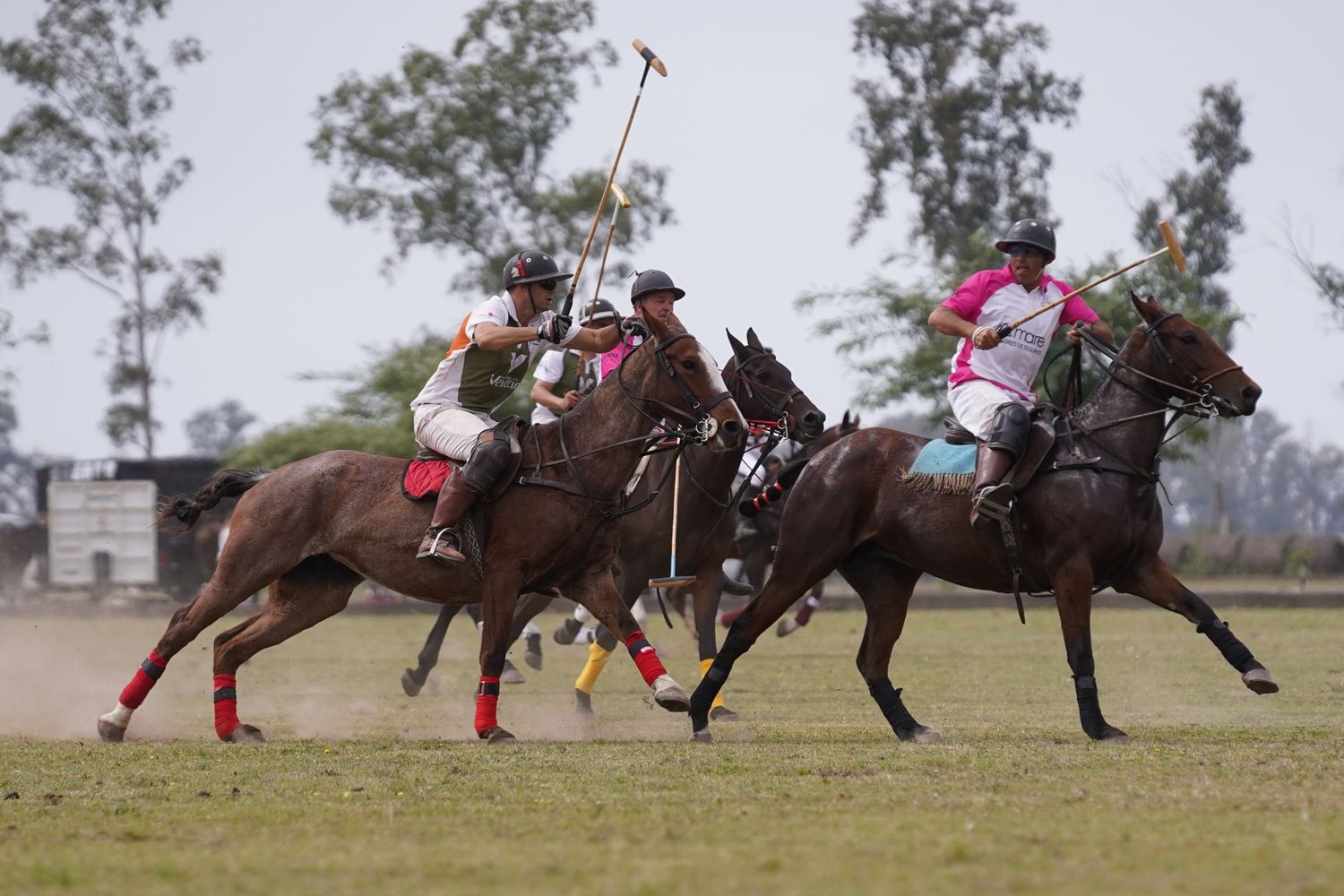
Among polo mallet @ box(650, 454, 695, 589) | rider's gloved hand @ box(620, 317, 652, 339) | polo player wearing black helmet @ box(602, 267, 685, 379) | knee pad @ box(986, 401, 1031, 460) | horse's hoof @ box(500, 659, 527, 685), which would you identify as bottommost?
horse's hoof @ box(500, 659, 527, 685)

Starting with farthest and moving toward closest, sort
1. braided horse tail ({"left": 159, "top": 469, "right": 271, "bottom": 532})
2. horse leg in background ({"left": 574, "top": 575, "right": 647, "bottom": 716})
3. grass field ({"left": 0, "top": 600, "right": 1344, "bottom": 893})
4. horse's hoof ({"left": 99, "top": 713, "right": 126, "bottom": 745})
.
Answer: horse leg in background ({"left": 574, "top": 575, "right": 647, "bottom": 716}), braided horse tail ({"left": 159, "top": 469, "right": 271, "bottom": 532}), horse's hoof ({"left": 99, "top": 713, "right": 126, "bottom": 745}), grass field ({"left": 0, "top": 600, "right": 1344, "bottom": 893})

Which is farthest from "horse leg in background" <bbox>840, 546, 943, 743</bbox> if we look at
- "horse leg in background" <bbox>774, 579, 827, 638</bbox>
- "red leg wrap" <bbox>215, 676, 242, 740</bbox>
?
"horse leg in background" <bbox>774, 579, 827, 638</bbox>

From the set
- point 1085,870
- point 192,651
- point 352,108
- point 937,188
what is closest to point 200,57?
point 352,108

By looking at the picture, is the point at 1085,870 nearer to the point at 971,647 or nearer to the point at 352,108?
the point at 971,647

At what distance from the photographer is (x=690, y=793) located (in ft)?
24.8

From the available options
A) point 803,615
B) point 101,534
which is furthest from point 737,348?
point 101,534

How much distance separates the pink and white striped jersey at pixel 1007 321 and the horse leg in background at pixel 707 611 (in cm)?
315

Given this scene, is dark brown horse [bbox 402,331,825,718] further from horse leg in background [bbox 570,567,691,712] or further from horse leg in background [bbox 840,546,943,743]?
horse leg in background [bbox 570,567,691,712]

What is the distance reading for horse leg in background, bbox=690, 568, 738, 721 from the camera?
12.8 meters

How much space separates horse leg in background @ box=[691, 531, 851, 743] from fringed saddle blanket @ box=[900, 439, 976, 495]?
22.1 inches

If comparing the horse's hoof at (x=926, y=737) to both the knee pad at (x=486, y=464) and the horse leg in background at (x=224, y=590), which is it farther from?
the horse leg in background at (x=224, y=590)

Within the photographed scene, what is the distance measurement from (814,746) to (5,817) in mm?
4213

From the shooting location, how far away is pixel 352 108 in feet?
162

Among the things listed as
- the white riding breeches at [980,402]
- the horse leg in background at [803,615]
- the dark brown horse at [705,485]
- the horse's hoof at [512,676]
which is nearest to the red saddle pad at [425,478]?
the dark brown horse at [705,485]
